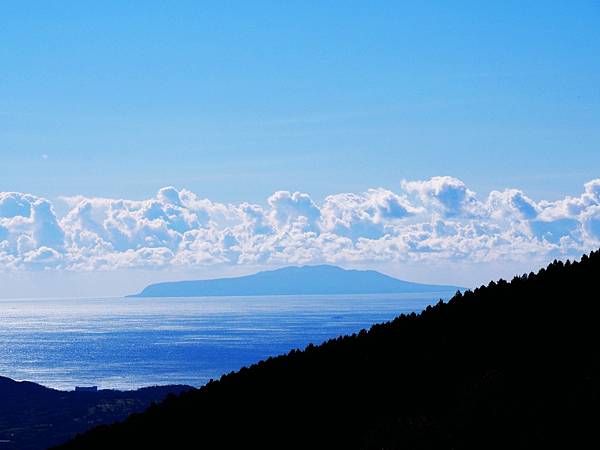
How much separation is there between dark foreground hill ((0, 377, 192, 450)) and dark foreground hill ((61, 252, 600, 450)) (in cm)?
5639

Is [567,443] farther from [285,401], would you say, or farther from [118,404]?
[118,404]

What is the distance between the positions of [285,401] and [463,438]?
25.9ft

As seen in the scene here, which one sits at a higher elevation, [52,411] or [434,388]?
[434,388]

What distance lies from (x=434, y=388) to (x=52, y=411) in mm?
81301

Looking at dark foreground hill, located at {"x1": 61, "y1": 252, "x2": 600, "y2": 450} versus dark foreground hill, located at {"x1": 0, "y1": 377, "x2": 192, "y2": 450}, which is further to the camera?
dark foreground hill, located at {"x1": 0, "y1": 377, "x2": 192, "y2": 450}

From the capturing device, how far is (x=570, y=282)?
982 inches

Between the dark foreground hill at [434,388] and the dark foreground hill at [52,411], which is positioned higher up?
the dark foreground hill at [434,388]

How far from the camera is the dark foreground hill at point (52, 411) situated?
78.4 meters

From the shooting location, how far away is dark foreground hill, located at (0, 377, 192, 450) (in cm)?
7838

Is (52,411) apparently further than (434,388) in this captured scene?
Yes

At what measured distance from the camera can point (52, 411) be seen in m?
92.0

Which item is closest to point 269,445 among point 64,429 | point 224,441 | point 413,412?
point 224,441

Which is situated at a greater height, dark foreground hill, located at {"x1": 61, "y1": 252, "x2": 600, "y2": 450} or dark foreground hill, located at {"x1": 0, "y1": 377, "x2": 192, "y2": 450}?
dark foreground hill, located at {"x1": 61, "y1": 252, "x2": 600, "y2": 450}

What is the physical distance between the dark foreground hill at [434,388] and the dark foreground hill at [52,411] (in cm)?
5639
